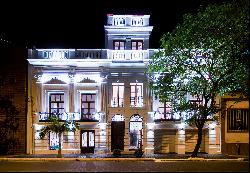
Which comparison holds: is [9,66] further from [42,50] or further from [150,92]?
[150,92]

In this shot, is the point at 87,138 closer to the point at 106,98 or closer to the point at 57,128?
the point at 106,98

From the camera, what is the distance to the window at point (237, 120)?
48156mm

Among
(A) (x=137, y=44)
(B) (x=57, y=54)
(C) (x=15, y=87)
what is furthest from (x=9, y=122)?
(A) (x=137, y=44)

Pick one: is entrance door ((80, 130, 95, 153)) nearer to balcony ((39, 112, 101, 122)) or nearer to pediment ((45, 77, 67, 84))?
balcony ((39, 112, 101, 122))

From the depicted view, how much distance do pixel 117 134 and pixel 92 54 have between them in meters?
7.55

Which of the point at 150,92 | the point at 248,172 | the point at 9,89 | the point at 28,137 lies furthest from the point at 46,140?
the point at 248,172

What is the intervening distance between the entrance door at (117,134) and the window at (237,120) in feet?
31.5

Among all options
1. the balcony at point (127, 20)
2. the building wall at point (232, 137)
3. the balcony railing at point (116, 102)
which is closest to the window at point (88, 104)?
the balcony railing at point (116, 102)

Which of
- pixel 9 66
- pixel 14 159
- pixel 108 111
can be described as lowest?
pixel 14 159

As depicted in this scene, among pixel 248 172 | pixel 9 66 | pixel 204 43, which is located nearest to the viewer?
pixel 248 172

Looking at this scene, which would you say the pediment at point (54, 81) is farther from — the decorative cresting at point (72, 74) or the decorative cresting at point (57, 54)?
the decorative cresting at point (57, 54)

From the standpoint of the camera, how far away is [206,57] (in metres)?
41.4

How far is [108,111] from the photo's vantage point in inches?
1897

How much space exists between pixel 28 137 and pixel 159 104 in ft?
39.6
